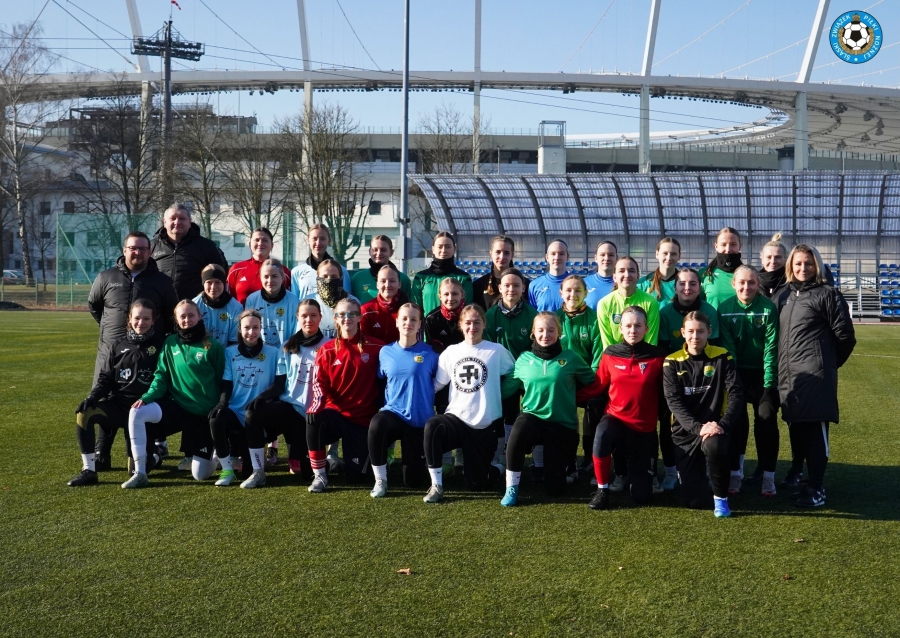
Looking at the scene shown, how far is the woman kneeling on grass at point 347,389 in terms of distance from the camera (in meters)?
6.00

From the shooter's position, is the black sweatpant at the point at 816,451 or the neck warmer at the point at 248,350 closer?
the black sweatpant at the point at 816,451

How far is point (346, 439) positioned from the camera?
600 centimetres

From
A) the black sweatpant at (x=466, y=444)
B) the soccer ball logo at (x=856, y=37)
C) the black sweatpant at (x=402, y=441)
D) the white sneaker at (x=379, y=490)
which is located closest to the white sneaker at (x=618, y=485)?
the black sweatpant at (x=466, y=444)

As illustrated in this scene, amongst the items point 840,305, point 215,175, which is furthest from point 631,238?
point 840,305

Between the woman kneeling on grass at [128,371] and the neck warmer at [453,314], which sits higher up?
the neck warmer at [453,314]

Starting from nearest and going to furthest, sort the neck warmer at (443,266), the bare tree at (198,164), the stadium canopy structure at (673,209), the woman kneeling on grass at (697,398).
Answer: the woman kneeling on grass at (697,398)
the neck warmer at (443,266)
the stadium canopy structure at (673,209)
the bare tree at (198,164)

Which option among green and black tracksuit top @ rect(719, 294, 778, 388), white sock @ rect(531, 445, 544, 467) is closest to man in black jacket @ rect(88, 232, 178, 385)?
white sock @ rect(531, 445, 544, 467)

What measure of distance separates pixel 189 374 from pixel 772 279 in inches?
169

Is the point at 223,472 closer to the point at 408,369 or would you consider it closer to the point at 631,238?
the point at 408,369

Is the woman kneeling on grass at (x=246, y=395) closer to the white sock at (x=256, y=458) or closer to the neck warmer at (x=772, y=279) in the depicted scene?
the white sock at (x=256, y=458)

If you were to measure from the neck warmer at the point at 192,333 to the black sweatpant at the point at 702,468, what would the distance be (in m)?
3.40

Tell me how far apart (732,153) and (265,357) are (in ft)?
185

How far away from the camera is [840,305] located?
5523mm

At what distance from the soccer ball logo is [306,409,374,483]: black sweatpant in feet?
150
